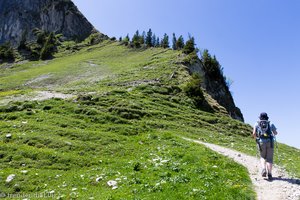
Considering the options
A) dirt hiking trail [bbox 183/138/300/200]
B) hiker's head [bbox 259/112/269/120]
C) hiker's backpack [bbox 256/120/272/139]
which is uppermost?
hiker's head [bbox 259/112/269/120]

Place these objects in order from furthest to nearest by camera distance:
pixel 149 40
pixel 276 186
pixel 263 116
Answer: pixel 149 40, pixel 263 116, pixel 276 186

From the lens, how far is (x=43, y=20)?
613 ft

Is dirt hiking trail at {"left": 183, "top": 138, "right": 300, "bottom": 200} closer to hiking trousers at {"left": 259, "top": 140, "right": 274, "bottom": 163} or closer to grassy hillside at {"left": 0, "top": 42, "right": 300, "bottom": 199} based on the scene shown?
grassy hillside at {"left": 0, "top": 42, "right": 300, "bottom": 199}

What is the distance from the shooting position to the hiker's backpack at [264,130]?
56.1 ft

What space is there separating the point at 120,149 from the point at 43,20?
18002 centimetres

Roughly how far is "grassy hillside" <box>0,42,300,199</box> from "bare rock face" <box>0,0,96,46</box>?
5297 inches

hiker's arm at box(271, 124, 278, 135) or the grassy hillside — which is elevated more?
hiker's arm at box(271, 124, 278, 135)

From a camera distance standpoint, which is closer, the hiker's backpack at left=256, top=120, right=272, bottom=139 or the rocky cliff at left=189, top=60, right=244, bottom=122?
the hiker's backpack at left=256, top=120, right=272, bottom=139

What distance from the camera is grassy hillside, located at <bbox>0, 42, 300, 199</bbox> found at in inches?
637

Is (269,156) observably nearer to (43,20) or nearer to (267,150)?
(267,150)

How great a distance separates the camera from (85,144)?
79.6 feet

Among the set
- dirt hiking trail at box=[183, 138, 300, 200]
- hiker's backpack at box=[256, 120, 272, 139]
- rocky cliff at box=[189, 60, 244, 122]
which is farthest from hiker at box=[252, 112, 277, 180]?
rocky cliff at box=[189, 60, 244, 122]

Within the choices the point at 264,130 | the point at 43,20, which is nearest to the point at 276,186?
the point at 264,130

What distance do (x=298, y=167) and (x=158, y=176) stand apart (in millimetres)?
10960
